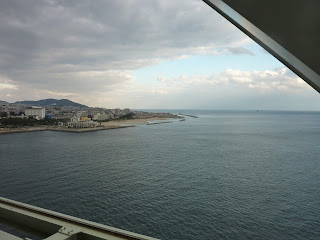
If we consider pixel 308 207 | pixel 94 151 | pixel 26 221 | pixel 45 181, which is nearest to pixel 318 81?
pixel 26 221

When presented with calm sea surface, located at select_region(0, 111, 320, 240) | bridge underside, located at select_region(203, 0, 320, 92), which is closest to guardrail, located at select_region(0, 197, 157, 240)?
bridge underside, located at select_region(203, 0, 320, 92)

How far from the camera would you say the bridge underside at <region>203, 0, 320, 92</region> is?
42 centimetres

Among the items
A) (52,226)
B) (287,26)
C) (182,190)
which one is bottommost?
(182,190)

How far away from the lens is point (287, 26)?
453 millimetres

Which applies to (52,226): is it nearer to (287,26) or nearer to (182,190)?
(287,26)

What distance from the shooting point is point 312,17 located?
0.42 m

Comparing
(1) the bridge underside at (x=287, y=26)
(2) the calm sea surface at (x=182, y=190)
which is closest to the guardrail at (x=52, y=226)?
(1) the bridge underside at (x=287, y=26)

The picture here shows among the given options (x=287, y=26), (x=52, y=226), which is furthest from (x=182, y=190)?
(x=287, y=26)

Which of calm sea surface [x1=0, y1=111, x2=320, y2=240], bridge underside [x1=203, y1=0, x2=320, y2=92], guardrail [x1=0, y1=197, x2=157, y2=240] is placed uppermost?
bridge underside [x1=203, y1=0, x2=320, y2=92]

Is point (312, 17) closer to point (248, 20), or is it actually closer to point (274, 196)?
point (248, 20)

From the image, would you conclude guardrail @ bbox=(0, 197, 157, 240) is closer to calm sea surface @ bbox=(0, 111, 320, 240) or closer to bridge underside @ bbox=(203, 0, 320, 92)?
bridge underside @ bbox=(203, 0, 320, 92)

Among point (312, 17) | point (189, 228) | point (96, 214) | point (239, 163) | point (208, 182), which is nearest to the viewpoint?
point (312, 17)

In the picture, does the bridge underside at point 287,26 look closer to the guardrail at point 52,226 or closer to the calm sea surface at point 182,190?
the guardrail at point 52,226

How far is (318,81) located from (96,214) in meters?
6.99
